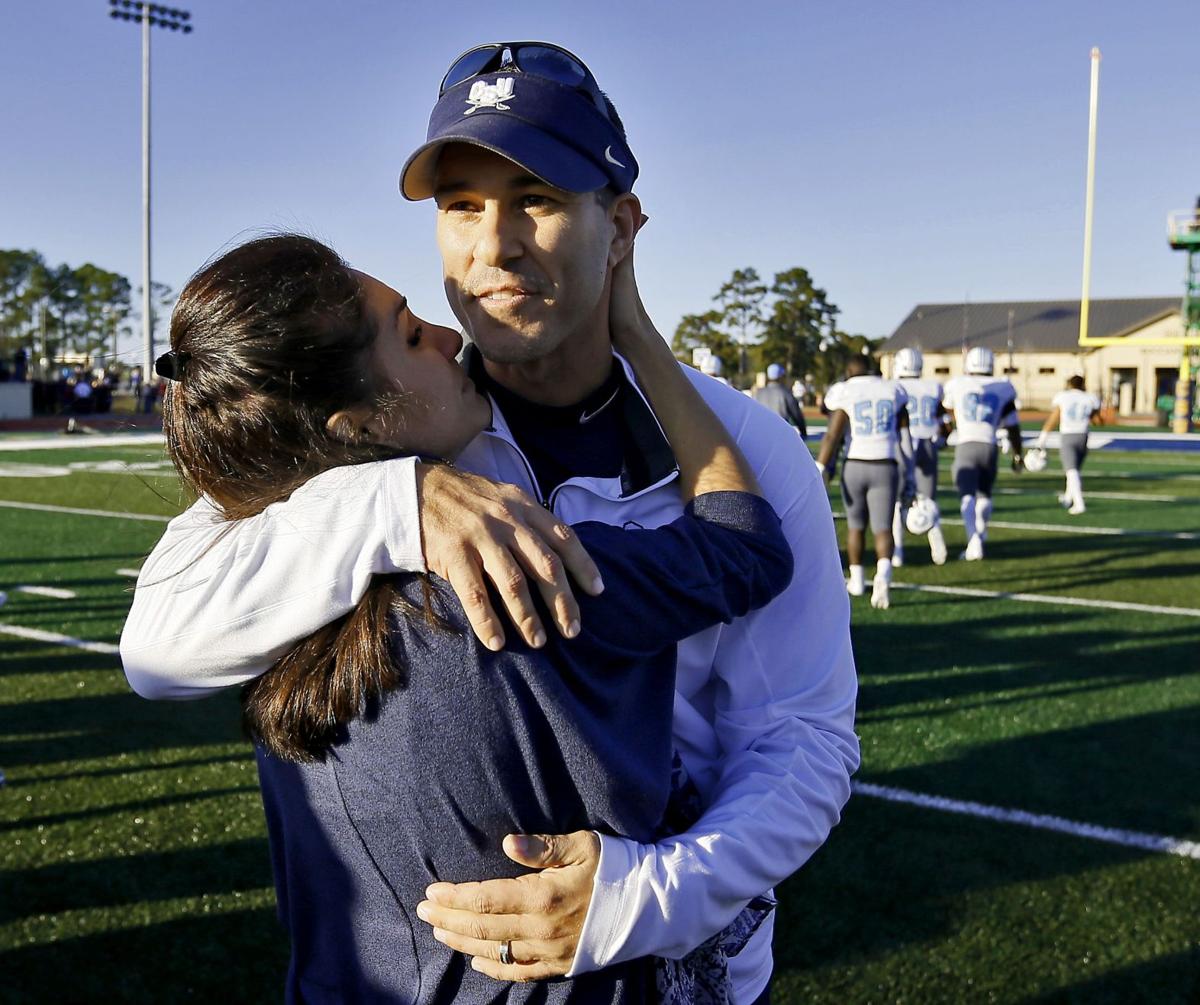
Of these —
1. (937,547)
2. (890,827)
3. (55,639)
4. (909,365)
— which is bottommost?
(890,827)

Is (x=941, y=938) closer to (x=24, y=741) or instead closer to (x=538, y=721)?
(x=538, y=721)

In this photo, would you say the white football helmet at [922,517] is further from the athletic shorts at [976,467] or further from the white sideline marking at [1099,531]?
the white sideline marking at [1099,531]

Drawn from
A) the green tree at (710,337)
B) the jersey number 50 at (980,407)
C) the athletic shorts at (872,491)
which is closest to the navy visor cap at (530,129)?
the athletic shorts at (872,491)

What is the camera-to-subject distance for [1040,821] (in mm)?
4664

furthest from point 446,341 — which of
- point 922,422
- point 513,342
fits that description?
point 922,422

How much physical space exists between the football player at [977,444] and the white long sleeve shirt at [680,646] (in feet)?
33.9

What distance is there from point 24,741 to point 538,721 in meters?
5.33

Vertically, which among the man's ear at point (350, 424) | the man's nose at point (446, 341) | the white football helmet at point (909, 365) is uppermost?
the white football helmet at point (909, 365)

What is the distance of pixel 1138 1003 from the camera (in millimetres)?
3350

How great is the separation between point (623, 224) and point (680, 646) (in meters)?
0.69

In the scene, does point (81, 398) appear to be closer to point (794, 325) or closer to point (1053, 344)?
point (794, 325)

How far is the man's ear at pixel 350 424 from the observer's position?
1.32m

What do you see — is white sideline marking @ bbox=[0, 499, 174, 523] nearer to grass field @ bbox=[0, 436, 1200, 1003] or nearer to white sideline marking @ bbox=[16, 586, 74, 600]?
white sideline marking @ bbox=[16, 586, 74, 600]

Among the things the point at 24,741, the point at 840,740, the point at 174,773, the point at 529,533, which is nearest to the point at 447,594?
the point at 529,533
